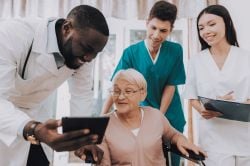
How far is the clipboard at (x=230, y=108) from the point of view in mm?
1352

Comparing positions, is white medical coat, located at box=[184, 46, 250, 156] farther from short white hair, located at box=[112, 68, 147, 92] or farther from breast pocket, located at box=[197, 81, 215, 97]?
short white hair, located at box=[112, 68, 147, 92]

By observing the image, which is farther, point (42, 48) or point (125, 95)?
point (125, 95)

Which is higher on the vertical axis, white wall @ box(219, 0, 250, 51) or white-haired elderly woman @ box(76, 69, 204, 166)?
white wall @ box(219, 0, 250, 51)

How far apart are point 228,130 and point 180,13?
152 cm

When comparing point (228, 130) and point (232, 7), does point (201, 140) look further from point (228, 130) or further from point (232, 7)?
point (232, 7)

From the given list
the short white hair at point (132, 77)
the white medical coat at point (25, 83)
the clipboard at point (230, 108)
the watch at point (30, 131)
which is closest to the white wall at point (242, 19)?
the clipboard at point (230, 108)

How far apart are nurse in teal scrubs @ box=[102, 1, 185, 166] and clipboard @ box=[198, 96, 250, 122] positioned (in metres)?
0.35

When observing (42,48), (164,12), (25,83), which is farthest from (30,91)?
(164,12)

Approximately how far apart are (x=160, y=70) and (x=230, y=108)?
526mm

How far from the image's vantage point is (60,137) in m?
0.85

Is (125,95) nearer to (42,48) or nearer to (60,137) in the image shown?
(42,48)

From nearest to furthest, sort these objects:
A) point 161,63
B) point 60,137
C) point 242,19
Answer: point 60,137, point 161,63, point 242,19

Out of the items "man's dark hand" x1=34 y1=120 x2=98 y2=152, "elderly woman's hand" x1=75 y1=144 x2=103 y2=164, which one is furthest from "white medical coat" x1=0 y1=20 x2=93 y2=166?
"elderly woman's hand" x1=75 y1=144 x2=103 y2=164

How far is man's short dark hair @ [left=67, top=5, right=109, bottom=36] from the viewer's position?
1.11 meters
